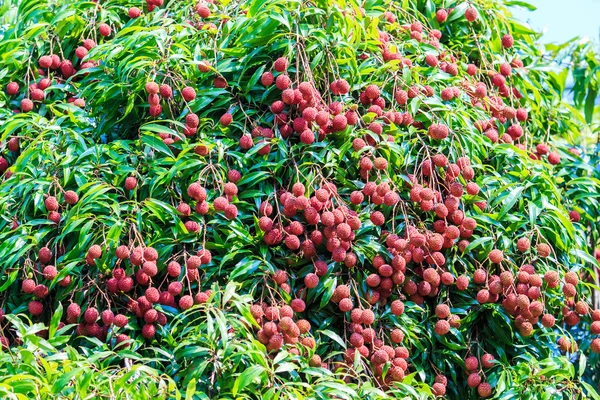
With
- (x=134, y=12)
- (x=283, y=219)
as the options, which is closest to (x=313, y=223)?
(x=283, y=219)

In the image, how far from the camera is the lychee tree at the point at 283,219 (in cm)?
263

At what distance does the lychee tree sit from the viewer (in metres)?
2.63

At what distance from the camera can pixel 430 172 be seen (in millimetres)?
2855

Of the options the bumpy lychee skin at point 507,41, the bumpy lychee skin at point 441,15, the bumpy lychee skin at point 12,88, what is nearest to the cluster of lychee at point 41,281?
the bumpy lychee skin at point 12,88

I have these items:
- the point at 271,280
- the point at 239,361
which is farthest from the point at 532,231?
the point at 239,361

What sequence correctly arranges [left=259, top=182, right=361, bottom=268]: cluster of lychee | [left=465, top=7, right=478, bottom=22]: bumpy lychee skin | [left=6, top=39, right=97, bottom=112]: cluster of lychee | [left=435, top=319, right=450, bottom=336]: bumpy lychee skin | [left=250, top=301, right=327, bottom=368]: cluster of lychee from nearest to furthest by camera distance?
1. [left=250, top=301, right=327, bottom=368]: cluster of lychee
2. [left=259, top=182, right=361, bottom=268]: cluster of lychee
3. [left=435, top=319, right=450, bottom=336]: bumpy lychee skin
4. [left=6, top=39, right=97, bottom=112]: cluster of lychee
5. [left=465, top=7, right=478, bottom=22]: bumpy lychee skin

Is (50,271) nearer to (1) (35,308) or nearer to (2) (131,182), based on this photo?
(1) (35,308)

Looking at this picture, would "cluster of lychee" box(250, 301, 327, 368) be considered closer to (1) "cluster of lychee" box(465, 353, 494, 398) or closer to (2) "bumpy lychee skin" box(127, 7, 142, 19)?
(1) "cluster of lychee" box(465, 353, 494, 398)

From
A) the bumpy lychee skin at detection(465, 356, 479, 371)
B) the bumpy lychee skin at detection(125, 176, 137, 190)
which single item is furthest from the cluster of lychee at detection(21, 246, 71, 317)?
the bumpy lychee skin at detection(465, 356, 479, 371)

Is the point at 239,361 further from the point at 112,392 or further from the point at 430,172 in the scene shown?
the point at 430,172

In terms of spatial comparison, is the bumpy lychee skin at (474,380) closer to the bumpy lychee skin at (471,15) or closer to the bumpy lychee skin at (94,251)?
the bumpy lychee skin at (94,251)

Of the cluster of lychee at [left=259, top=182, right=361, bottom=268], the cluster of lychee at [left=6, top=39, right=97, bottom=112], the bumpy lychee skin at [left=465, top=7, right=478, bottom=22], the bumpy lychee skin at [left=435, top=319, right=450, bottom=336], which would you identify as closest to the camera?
the cluster of lychee at [left=259, top=182, right=361, bottom=268]

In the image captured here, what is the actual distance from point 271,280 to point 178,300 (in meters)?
0.28

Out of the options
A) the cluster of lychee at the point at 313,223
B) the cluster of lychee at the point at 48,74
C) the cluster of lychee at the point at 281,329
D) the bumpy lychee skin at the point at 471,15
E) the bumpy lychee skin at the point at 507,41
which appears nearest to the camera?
the cluster of lychee at the point at 281,329
